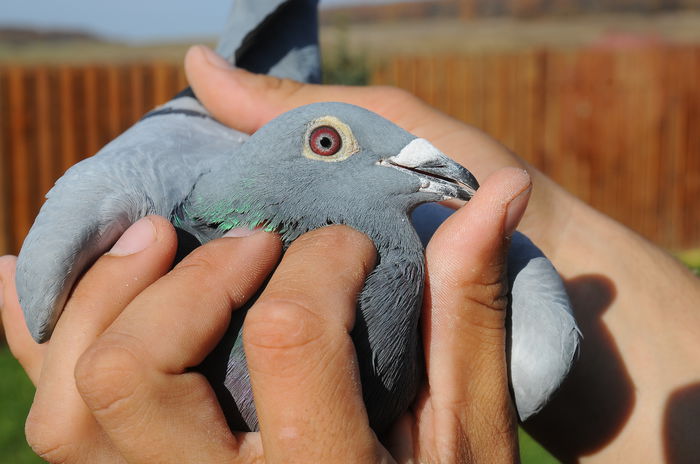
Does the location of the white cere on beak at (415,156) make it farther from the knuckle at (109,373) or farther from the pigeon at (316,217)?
the knuckle at (109,373)

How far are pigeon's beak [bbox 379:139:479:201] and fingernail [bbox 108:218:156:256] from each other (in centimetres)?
71

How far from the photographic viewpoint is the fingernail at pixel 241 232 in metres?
2.11

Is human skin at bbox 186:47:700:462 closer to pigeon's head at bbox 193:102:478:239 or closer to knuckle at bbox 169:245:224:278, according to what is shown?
pigeon's head at bbox 193:102:478:239

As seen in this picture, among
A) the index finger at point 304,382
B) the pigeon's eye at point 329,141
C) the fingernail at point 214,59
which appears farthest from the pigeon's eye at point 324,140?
the fingernail at point 214,59

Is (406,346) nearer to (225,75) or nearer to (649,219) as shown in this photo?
(225,75)

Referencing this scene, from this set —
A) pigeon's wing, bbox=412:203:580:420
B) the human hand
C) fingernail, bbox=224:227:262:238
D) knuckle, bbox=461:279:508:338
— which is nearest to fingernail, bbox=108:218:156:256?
the human hand

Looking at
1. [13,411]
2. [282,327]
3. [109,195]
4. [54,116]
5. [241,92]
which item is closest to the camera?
[282,327]

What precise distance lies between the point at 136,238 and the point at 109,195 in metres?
0.17

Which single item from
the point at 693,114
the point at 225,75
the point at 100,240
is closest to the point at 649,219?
the point at 693,114

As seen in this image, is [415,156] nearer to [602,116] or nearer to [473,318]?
[473,318]

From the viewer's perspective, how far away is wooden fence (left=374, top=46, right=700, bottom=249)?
523 inches

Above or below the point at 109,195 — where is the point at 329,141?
above

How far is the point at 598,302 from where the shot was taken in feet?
10.5

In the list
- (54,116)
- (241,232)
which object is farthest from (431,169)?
(54,116)
